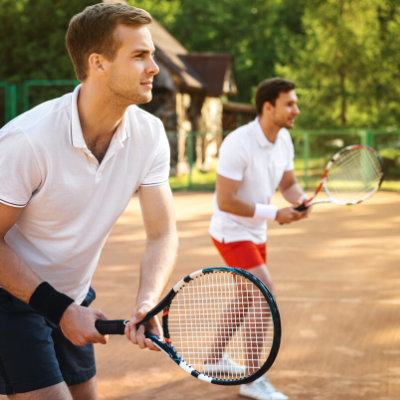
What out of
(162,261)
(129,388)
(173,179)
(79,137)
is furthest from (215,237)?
(173,179)

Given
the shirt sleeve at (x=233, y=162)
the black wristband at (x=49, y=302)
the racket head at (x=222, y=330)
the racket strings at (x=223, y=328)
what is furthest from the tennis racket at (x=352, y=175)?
the black wristband at (x=49, y=302)

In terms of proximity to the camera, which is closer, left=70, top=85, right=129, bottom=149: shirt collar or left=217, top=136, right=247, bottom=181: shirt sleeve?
left=70, top=85, right=129, bottom=149: shirt collar

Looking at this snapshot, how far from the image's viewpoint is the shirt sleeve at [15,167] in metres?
2.11

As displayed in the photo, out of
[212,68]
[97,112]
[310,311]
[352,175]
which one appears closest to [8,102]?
[212,68]

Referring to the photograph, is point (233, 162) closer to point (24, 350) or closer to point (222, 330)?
point (222, 330)

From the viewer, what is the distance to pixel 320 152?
2081cm

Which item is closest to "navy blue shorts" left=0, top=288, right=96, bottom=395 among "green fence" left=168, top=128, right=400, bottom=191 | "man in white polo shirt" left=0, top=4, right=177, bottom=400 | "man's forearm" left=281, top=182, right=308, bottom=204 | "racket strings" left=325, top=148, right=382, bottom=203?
"man in white polo shirt" left=0, top=4, right=177, bottom=400

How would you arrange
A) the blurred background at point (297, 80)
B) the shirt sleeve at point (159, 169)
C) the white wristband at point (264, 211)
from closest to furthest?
the shirt sleeve at point (159, 169) < the white wristband at point (264, 211) < the blurred background at point (297, 80)

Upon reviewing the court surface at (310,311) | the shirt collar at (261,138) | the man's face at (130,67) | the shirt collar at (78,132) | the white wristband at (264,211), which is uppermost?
the man's face at (130,67)

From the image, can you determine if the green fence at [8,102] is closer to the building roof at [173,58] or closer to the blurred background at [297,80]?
the blurred background at [297,80]

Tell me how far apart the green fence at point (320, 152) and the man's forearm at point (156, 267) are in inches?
641

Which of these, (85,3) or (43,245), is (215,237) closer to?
(43,245)

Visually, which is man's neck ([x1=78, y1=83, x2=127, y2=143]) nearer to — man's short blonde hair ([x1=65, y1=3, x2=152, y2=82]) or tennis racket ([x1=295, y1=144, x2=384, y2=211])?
man's short blonde hair ([x1=65, y1=3, x2=152, y2=82])

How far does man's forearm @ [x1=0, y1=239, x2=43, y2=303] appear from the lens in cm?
219
